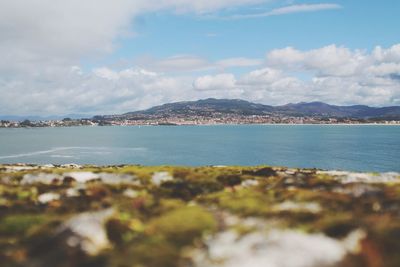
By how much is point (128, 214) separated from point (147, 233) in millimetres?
3733

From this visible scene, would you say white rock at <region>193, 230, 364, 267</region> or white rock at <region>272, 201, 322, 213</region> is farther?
white rock at <region>272, 201, 322, 213</region>

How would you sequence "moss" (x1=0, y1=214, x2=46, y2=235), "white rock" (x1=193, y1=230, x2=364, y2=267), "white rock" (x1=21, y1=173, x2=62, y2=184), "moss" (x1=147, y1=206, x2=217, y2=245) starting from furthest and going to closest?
"white rock" (x1=21, y1=173, x2=62, y2=184), "moss" (x1=0, y1=214, x2=46, y2=235), "moss" (x1=147, y1=206, x2=217, y2=245), "white rock" (x1=193, y1=230, x2=364, y2=267)

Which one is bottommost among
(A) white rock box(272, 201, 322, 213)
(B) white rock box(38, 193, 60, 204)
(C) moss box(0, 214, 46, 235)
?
(C) moss box(0, 214, 46, 235)

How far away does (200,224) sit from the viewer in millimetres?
19328

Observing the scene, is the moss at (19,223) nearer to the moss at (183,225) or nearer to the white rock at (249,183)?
the moss at (183,225)

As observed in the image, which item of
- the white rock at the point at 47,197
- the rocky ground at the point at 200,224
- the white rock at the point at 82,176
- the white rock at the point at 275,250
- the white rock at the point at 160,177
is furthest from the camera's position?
the white rock at the point at 82,176

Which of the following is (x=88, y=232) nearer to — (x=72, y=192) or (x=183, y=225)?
(x=183, y=225)

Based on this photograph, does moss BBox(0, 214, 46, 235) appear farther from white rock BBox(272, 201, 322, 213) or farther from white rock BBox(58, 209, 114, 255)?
white rock BBox(272, 201, 322, 213)

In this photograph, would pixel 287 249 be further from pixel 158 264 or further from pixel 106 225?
pixel 106 225

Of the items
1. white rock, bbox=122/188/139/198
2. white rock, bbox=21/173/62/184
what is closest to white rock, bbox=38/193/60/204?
white rock, bbox=122/188/139/198

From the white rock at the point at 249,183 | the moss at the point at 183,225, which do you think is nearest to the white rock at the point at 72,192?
the moss at the point at 183,225

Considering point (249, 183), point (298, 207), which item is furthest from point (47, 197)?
point (298, 207)

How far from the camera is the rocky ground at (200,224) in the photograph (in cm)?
1526

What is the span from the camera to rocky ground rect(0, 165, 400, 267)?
15258 mm
